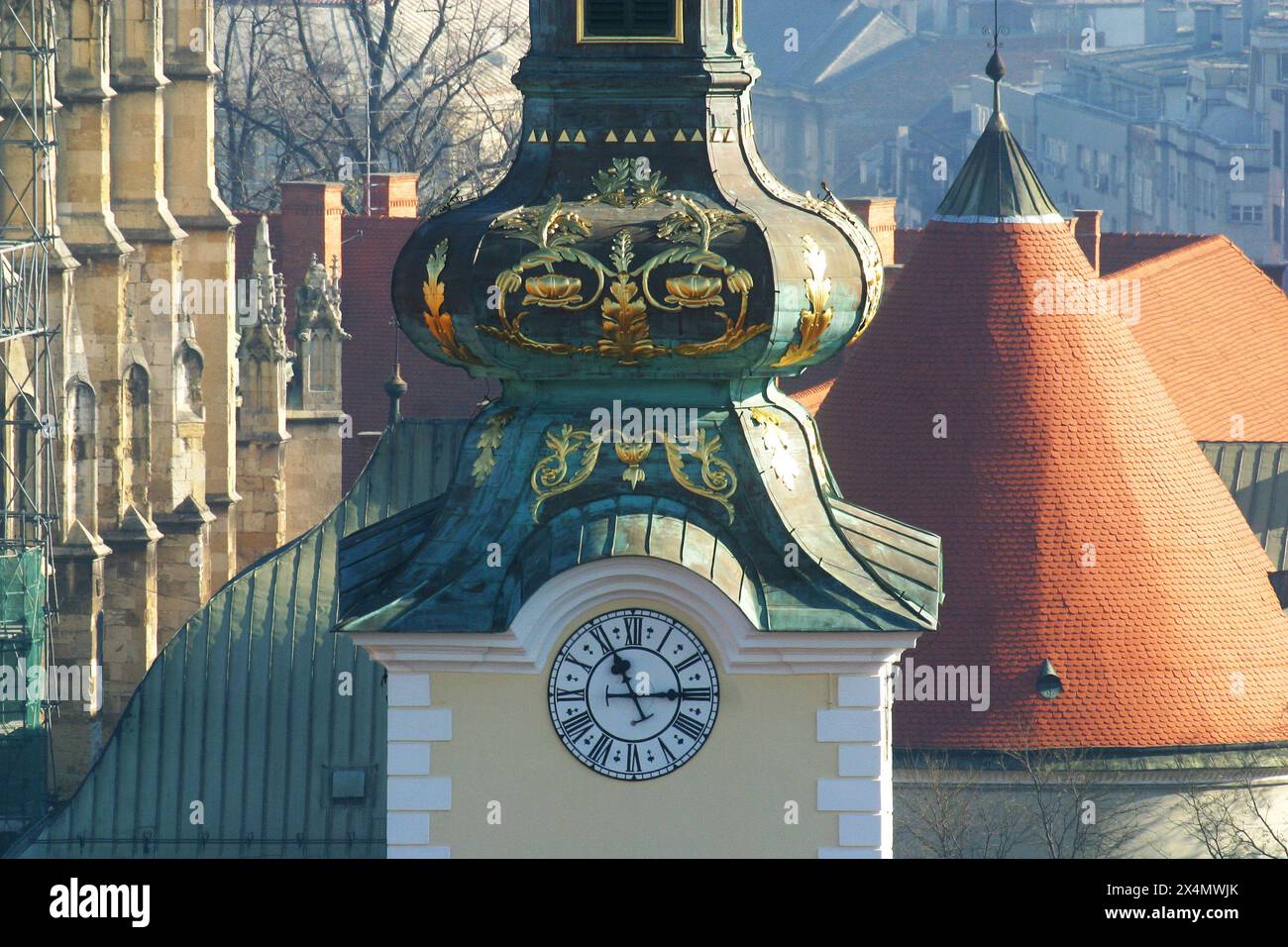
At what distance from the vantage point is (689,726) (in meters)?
23.9

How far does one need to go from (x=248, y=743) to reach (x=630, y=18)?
22.2 metres

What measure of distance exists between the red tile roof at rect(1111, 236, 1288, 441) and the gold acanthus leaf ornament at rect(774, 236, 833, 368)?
34.5 meters

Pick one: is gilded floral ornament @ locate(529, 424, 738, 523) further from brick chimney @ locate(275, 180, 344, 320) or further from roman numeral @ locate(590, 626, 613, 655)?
brick chimney @ locate(275, 180, 344, 320)

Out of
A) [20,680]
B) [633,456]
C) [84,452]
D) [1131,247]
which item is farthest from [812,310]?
[1131,247]

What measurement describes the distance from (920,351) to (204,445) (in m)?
15.8

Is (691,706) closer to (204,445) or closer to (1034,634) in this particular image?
(1034,634)

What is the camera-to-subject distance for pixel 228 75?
10769cm

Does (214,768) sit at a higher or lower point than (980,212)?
lower

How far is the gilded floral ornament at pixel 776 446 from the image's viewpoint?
24500mm

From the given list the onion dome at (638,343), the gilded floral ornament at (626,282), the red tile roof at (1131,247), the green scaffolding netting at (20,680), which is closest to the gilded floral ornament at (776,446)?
the onion dome at (638,343)

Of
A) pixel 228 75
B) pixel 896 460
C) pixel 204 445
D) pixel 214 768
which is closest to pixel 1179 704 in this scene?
pixel 896 460

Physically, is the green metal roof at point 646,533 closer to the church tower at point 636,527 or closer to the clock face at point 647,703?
the church tower at point 636,527

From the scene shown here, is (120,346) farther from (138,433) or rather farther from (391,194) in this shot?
(391,194)
